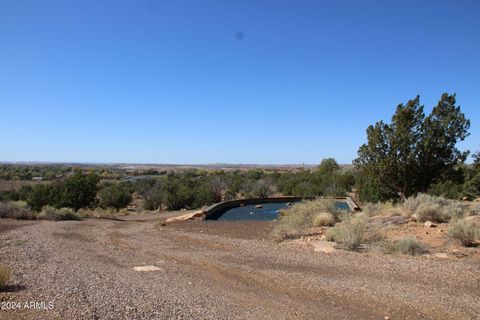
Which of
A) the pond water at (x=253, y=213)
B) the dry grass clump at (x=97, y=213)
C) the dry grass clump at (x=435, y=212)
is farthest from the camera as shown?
the pond water at (x=253, y=213)

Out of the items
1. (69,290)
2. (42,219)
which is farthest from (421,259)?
(42,219)

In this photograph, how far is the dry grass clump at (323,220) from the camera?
1532 cm

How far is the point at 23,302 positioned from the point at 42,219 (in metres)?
15.1

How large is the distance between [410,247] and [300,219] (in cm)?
537

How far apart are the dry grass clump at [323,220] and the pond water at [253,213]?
268 inches

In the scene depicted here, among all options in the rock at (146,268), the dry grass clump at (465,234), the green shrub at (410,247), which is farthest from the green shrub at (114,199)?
the dry grass clump at (465,234)

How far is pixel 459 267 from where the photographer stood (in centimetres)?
842

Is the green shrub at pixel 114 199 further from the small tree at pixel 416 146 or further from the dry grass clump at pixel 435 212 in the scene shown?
the dry grass clump at pixel 435 212

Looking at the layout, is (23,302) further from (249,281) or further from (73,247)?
(73,247)

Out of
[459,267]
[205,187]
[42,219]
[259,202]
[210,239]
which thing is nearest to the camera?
[459,267]

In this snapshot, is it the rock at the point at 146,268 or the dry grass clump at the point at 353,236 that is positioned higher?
the dry grass clump at the point at 353,236

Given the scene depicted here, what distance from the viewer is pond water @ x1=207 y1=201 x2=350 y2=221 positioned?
76.5 ft

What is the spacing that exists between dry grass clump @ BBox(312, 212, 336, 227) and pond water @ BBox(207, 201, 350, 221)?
6.80 metres

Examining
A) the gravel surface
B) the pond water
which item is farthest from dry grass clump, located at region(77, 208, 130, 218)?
the gravel surface
